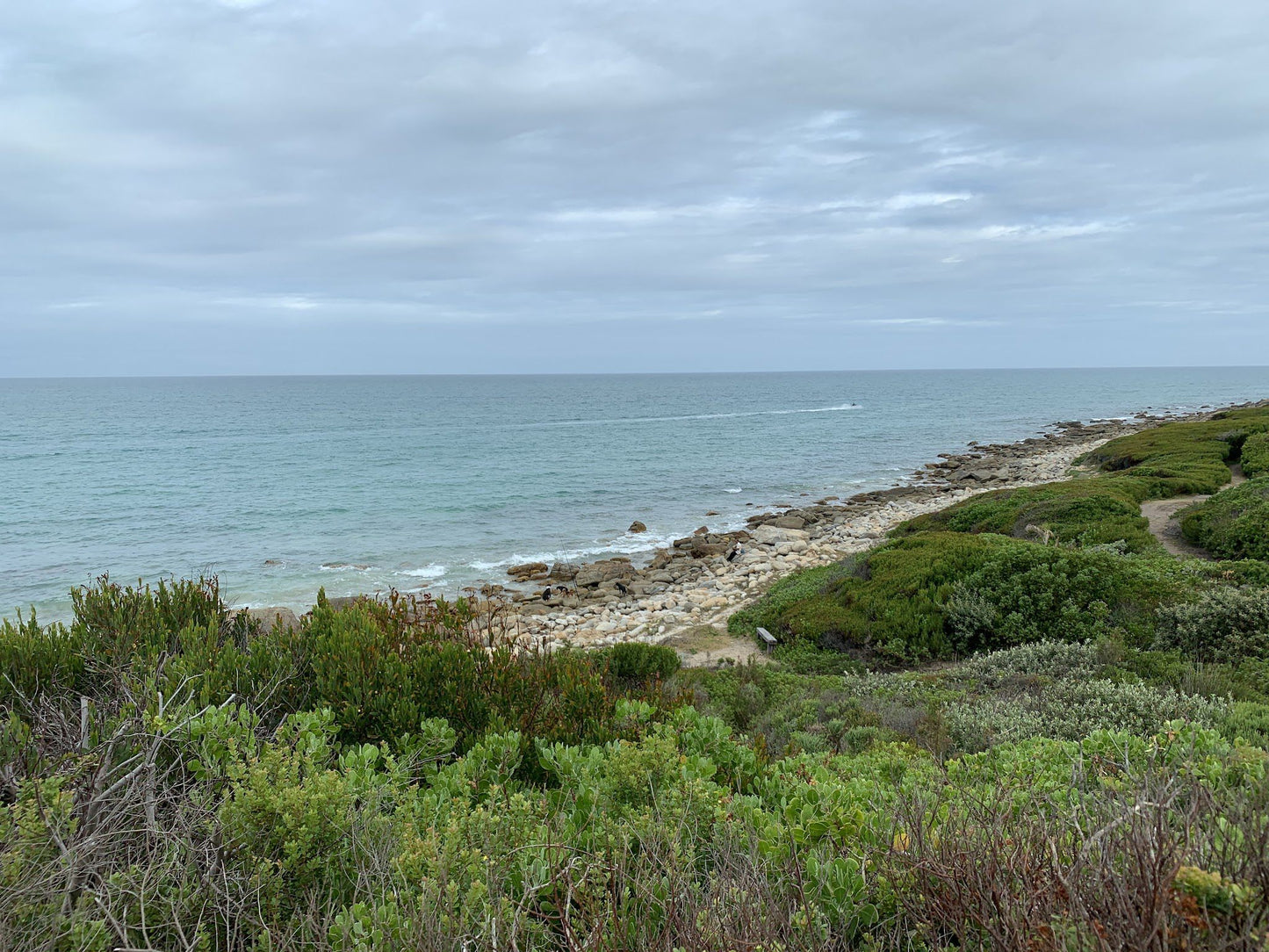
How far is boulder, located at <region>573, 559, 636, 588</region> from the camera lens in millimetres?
22359

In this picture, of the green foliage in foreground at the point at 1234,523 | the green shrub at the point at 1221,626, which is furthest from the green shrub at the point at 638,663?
the green foliage in foreground at the point at 1234,523

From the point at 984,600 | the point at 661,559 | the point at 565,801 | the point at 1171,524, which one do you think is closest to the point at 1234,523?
the point at 1171,524

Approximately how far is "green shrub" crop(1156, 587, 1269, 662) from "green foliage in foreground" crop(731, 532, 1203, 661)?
0.34m

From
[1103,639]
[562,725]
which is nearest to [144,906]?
[562,725]

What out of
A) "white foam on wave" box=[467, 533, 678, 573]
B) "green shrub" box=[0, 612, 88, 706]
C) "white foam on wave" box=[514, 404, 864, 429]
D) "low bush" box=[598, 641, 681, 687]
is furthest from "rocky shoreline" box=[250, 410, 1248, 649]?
"white foam on wave" box=[514, 404, 864, 429]

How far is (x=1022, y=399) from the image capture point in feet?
400

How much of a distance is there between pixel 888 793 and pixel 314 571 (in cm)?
2324

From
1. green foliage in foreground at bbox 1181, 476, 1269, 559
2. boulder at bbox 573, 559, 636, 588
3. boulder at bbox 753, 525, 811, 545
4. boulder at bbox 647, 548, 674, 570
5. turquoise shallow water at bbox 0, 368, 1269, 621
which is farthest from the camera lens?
boulder at bbox 753, 525, 811, 545

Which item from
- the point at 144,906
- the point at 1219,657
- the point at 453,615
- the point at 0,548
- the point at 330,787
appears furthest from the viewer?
the point at 0,548

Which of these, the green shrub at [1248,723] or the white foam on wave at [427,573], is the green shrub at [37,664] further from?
the white foam on wave at [427,573]

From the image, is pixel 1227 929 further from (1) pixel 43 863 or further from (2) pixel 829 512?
(2) pixel 829 512

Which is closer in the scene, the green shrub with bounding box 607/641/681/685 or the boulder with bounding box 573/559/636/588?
the green shrub with bounding box 607/641/681/685

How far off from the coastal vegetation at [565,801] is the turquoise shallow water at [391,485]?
9566 millimetres

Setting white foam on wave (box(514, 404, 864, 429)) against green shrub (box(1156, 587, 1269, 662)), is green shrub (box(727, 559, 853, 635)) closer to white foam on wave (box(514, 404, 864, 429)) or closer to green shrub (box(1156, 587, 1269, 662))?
green shrub (box(1156, 587, 1269, 662))
